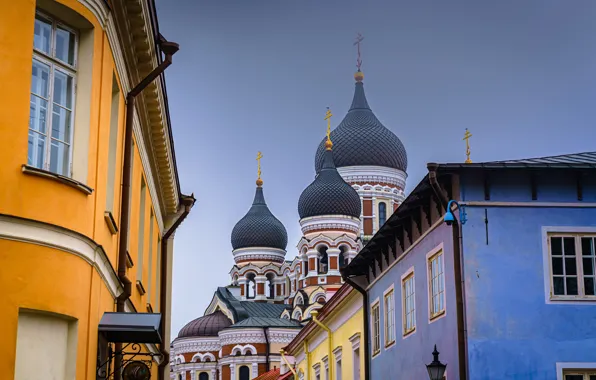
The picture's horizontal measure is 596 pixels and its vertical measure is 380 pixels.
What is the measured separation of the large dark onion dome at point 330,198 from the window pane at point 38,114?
199ft

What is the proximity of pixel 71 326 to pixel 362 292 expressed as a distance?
51.6 feet

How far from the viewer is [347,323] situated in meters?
28.3

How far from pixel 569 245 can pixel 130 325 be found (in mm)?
8701

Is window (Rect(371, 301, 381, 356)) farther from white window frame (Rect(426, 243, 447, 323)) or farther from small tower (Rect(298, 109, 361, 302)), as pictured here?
small tower (Rect(298, 109, 361, 302))

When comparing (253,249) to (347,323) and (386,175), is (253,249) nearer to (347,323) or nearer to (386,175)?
(386,175)

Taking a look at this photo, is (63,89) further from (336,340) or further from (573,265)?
(336,340)

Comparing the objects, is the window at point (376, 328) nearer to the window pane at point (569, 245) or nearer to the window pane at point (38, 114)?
the window pane at point (569, 245)

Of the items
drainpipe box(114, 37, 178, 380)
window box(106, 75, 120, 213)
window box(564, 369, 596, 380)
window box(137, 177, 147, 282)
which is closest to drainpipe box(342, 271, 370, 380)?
window box(564, 369, 596, 380)

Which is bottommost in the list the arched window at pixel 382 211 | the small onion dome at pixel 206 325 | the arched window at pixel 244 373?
the arched window at pixel 244 373

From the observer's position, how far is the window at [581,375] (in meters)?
16.4

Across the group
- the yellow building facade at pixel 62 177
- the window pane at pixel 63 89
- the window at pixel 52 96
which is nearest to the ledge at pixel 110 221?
the yellow building facade at pixel 62 177

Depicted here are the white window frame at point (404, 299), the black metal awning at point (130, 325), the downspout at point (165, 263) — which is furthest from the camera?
the downspout at point (165, 263)

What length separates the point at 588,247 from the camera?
17.2 m

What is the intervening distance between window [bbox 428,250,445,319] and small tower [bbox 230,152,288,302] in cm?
6249
